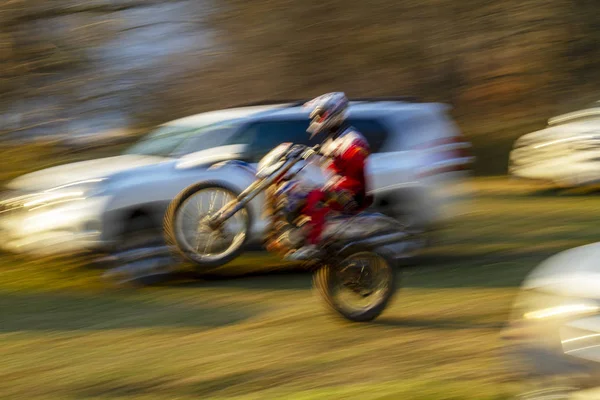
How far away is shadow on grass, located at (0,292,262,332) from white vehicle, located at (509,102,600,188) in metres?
8.47

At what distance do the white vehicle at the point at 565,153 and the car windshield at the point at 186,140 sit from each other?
23.3 ft

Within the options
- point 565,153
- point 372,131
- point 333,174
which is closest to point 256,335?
point 333,174

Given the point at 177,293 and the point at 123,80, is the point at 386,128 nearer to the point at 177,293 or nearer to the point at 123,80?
the point at 177,293

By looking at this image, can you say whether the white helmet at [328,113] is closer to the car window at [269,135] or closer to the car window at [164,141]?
the car window at [269,135]

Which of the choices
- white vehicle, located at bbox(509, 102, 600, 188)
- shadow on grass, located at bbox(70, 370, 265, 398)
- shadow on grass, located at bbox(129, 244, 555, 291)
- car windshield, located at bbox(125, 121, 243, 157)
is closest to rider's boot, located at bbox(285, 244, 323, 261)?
shadow on grass, located at bbox(70, 370, 265, 398)

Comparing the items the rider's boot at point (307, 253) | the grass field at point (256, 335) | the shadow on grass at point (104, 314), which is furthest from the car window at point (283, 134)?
the rider's boot at point (307, 253)

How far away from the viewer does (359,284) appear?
8891 millimetres

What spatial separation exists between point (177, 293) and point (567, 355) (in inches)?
231

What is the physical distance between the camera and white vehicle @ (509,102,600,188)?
54.1 ft

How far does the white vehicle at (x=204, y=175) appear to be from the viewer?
423 inches

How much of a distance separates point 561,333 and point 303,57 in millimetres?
18921

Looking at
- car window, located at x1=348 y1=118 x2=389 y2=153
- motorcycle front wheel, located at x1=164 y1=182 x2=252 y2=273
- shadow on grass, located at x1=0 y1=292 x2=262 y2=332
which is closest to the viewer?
shadow on grass, located at x1=0 y1=292 x2=262 y2=332

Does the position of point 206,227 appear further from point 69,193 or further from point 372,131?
point 372,131

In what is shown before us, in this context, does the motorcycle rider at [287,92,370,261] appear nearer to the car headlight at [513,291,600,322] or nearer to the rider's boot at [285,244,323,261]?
the rider's boot at [285,244,323,261]
